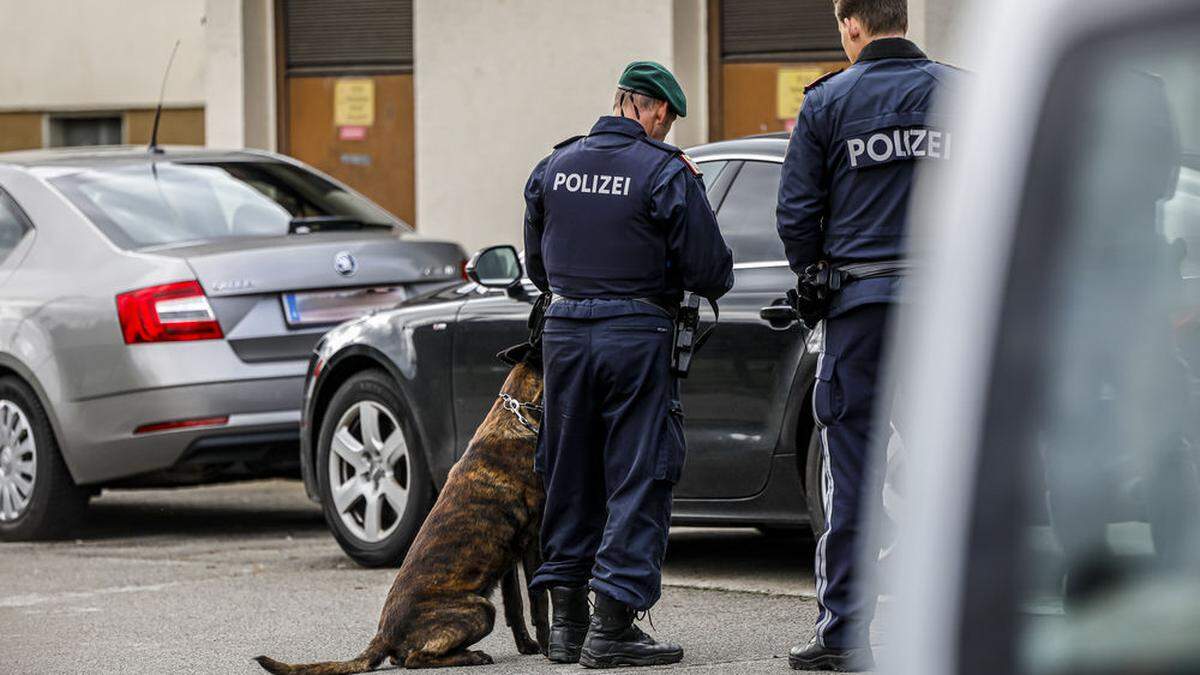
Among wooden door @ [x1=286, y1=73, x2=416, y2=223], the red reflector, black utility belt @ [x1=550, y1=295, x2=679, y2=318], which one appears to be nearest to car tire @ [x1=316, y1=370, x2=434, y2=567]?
the red reflector

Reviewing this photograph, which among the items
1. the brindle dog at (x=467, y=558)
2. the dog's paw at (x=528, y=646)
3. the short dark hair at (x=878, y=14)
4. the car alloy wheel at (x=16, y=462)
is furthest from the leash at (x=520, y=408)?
the car alloy wheel at (x=16, y=462)

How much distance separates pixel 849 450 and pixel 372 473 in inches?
117

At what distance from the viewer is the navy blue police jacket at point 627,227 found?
5402mm

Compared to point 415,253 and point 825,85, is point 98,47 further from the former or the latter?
point 825,85

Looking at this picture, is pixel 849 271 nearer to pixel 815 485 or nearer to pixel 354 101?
pixel 815 485

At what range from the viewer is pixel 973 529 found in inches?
70.5

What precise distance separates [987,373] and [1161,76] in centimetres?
30

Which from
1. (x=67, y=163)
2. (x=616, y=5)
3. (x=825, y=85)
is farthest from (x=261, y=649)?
(x=616, y=5)

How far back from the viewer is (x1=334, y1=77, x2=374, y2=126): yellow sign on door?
1438 centimetres

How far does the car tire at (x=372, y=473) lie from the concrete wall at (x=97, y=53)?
9.84 m

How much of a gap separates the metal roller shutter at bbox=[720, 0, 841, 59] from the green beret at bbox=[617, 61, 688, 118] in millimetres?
7074

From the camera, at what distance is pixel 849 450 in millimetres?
5172

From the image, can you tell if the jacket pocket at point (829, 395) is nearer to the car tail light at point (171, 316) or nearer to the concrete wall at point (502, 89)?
the car tail light at point (171, 316)

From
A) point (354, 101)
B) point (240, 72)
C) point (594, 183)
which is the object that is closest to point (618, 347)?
point (594, 183)
